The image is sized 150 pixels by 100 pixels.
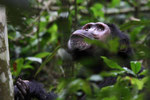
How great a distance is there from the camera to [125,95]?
56.7 inches

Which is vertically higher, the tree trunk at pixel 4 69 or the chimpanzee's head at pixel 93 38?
the tree trunk at pixel 4 69

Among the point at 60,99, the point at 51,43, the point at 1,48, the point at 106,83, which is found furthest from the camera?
the point at 51,43

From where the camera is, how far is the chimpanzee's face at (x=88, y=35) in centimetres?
311

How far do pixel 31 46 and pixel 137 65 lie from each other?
354 centimetres

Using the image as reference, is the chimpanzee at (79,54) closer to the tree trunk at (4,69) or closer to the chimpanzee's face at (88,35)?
the chimpanzee's face at (88,35)

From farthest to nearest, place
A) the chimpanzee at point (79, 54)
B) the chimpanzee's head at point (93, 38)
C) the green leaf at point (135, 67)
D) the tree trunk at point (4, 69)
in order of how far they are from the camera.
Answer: the chimpanzee's head at point (93, 38) → the chimpanzee at point (79, 54) → the green leaf at point (135, 67) → the tree trunk at point (4, 69)

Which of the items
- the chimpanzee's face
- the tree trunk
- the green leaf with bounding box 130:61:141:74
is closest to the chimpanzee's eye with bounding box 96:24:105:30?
the chimpanzee's face

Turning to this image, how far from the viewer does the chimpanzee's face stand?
122 inches

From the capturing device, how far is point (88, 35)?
129 inches

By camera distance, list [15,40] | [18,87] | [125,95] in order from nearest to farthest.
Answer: [125,95], [18,87], [15,40]

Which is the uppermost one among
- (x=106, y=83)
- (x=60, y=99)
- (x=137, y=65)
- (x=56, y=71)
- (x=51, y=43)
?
(x=60, y=99)

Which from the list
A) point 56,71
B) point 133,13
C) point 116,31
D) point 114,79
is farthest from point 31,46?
point 133,13

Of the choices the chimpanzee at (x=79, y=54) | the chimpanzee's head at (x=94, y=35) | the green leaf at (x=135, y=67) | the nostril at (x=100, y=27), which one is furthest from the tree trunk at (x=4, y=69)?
the nostril at (x=100, y=27)

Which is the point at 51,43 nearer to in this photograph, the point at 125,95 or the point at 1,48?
the point at 1,48
